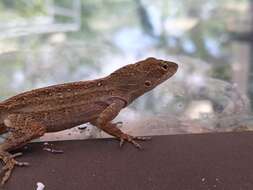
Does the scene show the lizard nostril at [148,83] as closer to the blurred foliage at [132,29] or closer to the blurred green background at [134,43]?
the blurred green background at [134,43]

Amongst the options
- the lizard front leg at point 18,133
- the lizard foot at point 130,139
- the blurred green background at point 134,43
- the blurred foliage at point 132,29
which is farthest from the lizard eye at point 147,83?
the blurred foliage at point 132,29

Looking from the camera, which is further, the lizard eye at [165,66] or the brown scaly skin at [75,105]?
the lizard eye at [165,66]

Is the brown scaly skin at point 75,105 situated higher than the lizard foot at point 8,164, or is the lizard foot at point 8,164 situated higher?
the brown scaly skin at point 75,105

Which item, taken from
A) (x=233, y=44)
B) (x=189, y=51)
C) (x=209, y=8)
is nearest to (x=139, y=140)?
(x=189, y=51)

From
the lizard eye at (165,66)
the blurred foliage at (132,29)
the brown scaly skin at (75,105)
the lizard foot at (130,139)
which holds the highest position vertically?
the lizard eye at (165,66)

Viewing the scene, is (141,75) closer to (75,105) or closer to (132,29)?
(75,105)

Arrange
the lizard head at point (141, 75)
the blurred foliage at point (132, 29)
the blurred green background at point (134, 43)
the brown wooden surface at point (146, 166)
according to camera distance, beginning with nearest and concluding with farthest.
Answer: the brown wooden surface at point (146, 166)
the lizard head at point (141, 75)
the blurred green background at point (134, 43)
the blurred foliage at point (132, 29)

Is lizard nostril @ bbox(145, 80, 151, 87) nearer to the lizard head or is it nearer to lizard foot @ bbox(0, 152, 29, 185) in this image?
the lizard head

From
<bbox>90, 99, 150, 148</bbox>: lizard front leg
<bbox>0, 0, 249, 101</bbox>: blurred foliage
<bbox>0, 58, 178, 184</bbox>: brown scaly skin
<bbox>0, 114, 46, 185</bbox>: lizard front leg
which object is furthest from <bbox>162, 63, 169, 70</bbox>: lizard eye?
<bbox>0, 0, 249, 101</bbox>: blurred foliage
